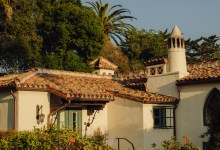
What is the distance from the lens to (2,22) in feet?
113

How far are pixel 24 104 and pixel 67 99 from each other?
76.5 inches

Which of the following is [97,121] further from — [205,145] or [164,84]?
[205,145]

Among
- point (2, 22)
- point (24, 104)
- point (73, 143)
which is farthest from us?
point (2, 22)

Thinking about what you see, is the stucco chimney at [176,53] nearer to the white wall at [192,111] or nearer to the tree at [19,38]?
the white wall at [192,111]

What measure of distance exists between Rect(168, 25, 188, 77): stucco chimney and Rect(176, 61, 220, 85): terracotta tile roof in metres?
0.66

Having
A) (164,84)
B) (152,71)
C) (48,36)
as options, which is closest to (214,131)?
(164,84)

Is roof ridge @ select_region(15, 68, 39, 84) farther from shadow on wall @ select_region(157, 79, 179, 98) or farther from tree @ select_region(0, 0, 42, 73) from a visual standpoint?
tree @ select_region(0, 0, 42, 73)

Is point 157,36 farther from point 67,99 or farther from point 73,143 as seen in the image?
point 73,143

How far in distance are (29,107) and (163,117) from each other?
6.98 meters

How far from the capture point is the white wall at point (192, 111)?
789 inches

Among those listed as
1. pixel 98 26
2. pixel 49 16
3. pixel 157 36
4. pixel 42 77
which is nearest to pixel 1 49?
pixel 49 16

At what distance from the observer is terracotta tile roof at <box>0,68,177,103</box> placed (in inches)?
731

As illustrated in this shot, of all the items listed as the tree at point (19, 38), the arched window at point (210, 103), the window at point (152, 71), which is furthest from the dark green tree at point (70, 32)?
the arched window at point (210, 103)

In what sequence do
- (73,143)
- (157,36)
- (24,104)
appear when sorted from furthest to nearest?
(157,36), (24,104), (73,143)
